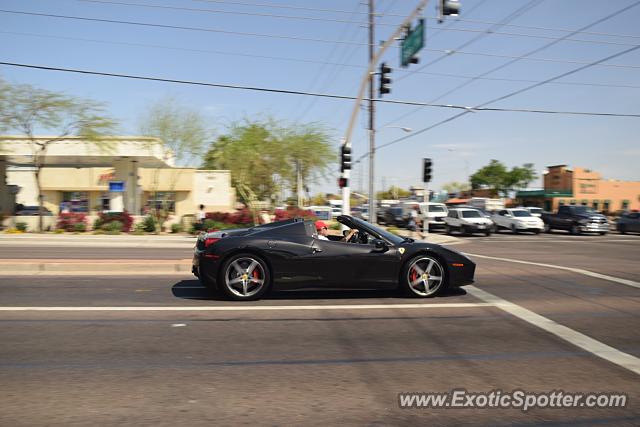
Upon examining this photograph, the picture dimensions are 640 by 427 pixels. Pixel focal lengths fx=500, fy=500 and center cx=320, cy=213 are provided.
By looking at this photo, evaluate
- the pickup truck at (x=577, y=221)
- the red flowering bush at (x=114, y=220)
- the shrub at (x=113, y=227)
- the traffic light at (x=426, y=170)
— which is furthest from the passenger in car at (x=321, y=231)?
the pickup truck at (x=577, y=221)

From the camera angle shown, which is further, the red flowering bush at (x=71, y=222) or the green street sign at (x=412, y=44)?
the red flowering bush at (x=71, y=222)

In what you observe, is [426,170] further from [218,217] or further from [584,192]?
[584,192]

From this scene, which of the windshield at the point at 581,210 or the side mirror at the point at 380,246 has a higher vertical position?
the side mirror at the point at 380,246

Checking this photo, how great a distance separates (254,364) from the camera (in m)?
4.58

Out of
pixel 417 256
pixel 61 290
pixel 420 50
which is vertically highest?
pixel 420 50

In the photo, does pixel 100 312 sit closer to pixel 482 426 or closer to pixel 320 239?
pixel 320 239

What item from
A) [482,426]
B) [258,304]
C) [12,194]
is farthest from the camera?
[12,194]

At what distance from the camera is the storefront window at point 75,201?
42.2 metres

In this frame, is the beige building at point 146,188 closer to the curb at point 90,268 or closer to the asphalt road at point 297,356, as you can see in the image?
the curb at point 90,268

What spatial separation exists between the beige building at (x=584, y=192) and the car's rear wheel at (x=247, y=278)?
63.7 meters

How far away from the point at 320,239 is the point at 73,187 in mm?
39700

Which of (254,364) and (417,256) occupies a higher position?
(417,256)

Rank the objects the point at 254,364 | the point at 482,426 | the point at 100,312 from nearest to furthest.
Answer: the point at 482,426, the point at 254,364, the point at 100,312

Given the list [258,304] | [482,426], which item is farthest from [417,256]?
[482,426]
